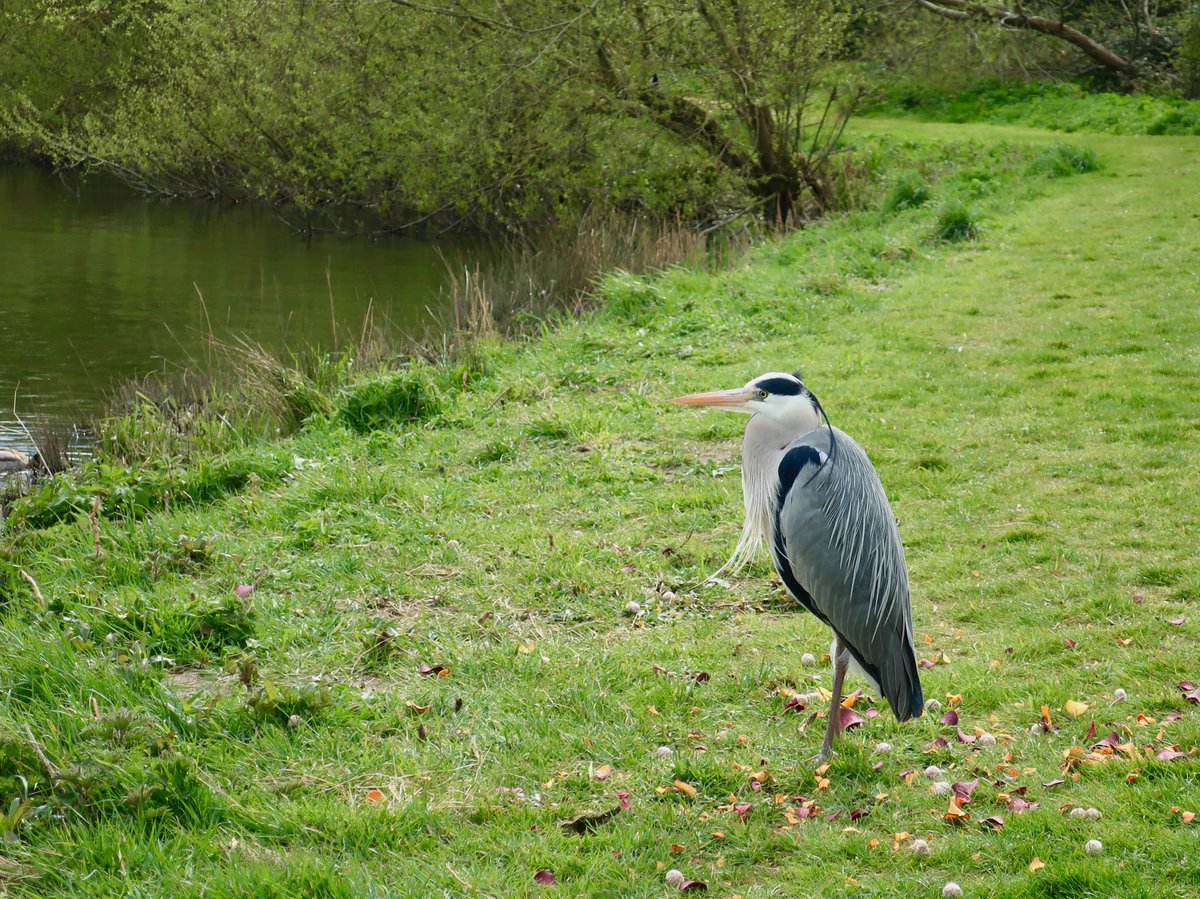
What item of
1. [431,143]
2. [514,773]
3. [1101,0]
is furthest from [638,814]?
[1101,0]

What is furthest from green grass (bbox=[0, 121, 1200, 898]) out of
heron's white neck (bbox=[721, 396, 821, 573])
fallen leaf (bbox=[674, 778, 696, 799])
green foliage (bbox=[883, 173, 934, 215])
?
green foliage (bbox=[883, 173, 934, 215])

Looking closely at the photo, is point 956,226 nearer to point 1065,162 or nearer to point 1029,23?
point 1065,162

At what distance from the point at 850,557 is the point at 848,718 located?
25.3 inches

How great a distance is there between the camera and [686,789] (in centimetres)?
389

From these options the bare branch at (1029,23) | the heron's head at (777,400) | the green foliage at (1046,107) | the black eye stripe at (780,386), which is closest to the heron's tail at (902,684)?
the heron's head at (777,400)

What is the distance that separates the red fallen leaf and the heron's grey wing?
263mm

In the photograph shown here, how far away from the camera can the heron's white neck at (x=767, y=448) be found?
4.18 metres

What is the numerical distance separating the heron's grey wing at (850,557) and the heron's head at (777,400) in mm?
79

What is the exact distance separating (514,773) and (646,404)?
4.82 m

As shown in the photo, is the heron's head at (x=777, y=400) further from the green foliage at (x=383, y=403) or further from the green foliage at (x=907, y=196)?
the green foliage at (x=907, y=196)

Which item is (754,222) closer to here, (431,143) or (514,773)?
(431,143)

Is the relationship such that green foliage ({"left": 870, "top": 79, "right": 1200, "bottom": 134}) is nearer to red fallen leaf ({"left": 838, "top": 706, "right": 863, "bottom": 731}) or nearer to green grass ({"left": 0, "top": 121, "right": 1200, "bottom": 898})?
green grass ({"left": 0, "top": 121, "right": 1200, "bottom": 898})

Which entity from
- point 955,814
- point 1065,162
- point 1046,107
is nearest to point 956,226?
point 1065,162

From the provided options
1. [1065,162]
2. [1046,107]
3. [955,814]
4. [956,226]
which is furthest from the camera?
[1046,107]
